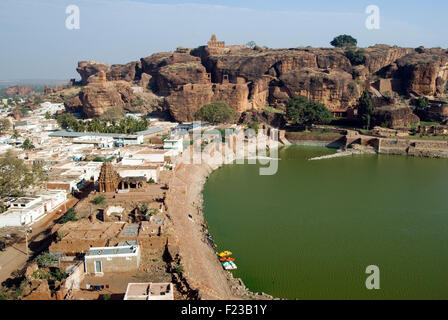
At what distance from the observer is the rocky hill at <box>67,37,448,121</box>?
119ft

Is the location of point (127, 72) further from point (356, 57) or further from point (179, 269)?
point (179, 269)

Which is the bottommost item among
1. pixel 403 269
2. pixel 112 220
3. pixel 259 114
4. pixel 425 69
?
pixel 403 269

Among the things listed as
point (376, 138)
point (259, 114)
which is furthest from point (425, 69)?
point (259, 114)

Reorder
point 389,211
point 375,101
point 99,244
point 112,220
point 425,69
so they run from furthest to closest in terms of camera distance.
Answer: point 425,69 → point 375,101 → point 389,211 → point 112,220 → point 99,244

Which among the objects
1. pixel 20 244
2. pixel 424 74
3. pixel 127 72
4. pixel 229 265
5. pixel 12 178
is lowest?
pixel 229 265

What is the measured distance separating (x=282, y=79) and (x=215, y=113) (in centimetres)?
991

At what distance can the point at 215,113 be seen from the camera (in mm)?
32812

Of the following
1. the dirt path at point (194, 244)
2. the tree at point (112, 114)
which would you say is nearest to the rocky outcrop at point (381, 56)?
the tree at point (112, 114)

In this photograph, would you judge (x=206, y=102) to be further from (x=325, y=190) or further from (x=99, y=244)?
(x=99, y=244)

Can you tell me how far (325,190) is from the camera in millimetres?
18625

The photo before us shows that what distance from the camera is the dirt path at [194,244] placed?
9.46 m

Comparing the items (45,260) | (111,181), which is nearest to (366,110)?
(111,181)
